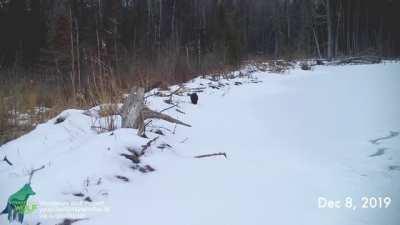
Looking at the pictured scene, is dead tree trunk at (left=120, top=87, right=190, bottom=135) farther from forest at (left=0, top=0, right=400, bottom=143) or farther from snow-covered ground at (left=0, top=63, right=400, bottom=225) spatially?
forest at (left=0, top=0, right=400, bottom=143)

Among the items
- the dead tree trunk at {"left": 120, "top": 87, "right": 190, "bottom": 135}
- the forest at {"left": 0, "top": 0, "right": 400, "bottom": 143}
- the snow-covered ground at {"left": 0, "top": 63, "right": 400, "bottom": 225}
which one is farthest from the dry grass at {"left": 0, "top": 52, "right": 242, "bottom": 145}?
the snow-covered ground at {"left": 0, "top": 63, "right": 400, "bottom": 225}

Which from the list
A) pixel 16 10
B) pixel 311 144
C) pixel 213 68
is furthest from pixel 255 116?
pixel 16 10

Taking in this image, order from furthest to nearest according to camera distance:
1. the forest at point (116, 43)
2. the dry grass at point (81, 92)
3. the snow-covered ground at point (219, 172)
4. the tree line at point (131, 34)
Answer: the tree line at point (131, 34)
the forest at point (116, 43)
the dry grass at point (81, 92)
the snow-covered ground at point (219, 172)

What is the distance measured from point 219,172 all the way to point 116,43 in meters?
8.19

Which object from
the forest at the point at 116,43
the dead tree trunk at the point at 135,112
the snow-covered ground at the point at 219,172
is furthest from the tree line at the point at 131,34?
the snow-covered ground at the point at 219,172

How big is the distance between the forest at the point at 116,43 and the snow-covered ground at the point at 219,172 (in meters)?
1.15

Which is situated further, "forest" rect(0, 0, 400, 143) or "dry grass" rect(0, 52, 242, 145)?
"forest" rect(0, 0, 400, 143)

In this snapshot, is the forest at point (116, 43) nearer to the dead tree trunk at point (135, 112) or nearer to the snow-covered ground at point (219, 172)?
the dead tree trunk at point (135, 112)

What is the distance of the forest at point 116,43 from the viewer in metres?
5.34

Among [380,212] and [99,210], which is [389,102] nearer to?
[380,212]

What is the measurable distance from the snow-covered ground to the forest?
1.15m

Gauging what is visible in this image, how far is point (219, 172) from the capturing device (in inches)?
89.1

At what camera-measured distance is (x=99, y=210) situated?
68.7 inches

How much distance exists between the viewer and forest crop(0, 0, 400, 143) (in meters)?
5.34
